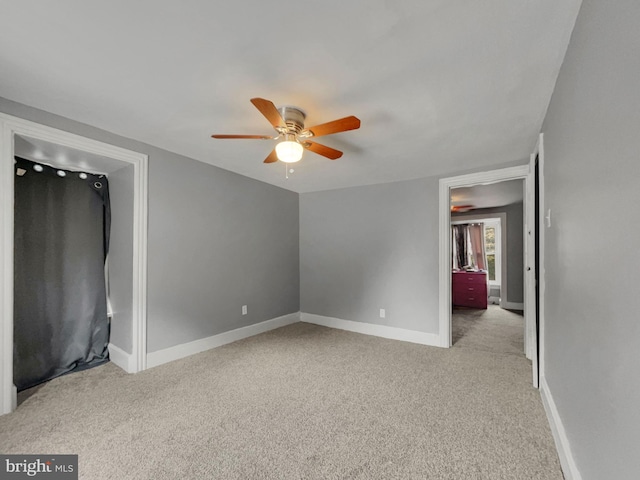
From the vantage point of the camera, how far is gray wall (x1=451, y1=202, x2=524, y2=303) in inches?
229

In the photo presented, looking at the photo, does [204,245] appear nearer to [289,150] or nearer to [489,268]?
[289,150]

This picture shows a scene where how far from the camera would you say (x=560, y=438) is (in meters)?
1.58

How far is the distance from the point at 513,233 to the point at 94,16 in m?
6.89

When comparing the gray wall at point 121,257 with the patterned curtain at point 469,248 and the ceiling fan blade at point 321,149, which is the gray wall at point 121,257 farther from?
the patterned curtain at point 469,248

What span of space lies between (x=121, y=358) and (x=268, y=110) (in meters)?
2.72

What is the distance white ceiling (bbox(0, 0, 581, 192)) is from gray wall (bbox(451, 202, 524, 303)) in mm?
3972

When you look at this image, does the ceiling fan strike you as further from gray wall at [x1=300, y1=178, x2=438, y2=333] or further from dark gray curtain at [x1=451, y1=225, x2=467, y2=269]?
dark gray curtain at [x1=451, y1=225, x2=467, y2=269]

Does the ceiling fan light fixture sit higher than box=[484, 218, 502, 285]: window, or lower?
higher

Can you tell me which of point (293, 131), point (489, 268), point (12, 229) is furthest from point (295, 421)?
point (489, 268)

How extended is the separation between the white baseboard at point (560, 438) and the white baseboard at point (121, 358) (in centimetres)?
318

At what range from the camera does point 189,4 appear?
1237 millimetres

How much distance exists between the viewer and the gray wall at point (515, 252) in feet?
19.1

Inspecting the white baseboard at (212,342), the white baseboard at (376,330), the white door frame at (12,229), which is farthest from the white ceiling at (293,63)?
the white baseboard at (376,330)

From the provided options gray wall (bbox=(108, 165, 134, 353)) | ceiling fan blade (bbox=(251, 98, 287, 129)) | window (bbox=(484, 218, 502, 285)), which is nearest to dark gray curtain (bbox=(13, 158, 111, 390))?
gray wall (bbox=(108, 165, 134, 353))
